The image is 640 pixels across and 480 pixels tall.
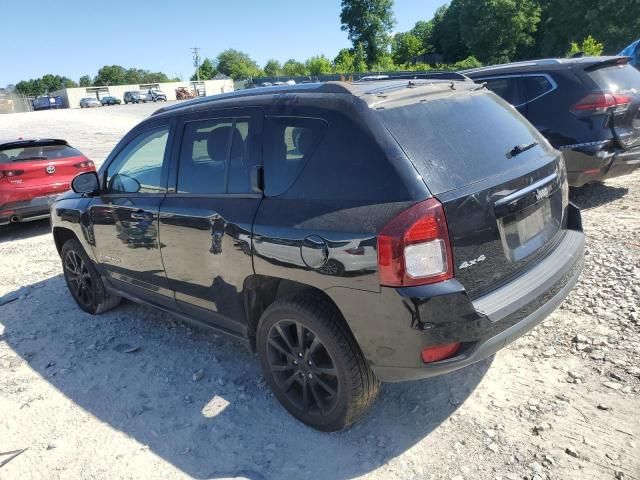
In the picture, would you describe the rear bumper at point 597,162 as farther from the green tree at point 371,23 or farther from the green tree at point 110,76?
the green tree at point 110,76

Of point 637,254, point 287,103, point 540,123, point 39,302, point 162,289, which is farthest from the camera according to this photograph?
point 540,123

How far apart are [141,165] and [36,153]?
17.0 feet

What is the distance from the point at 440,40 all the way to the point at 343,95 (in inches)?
3380

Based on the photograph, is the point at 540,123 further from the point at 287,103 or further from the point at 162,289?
the point at 162,289

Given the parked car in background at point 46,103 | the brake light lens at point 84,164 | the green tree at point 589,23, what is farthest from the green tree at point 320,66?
the brake light lens at point 84,164

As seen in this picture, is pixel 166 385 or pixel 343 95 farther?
pixel 166 385

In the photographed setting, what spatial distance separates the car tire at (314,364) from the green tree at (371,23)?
7483 centimetres

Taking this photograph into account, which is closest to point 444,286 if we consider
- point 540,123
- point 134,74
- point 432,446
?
point 432,446

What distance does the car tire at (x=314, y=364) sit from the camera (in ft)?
8.34

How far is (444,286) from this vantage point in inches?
88.6

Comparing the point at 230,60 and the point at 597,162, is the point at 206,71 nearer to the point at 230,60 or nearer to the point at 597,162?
the point at 230,60

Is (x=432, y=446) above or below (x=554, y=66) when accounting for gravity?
below

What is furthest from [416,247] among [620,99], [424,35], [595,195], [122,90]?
[424,35]

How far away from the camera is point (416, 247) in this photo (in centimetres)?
221
